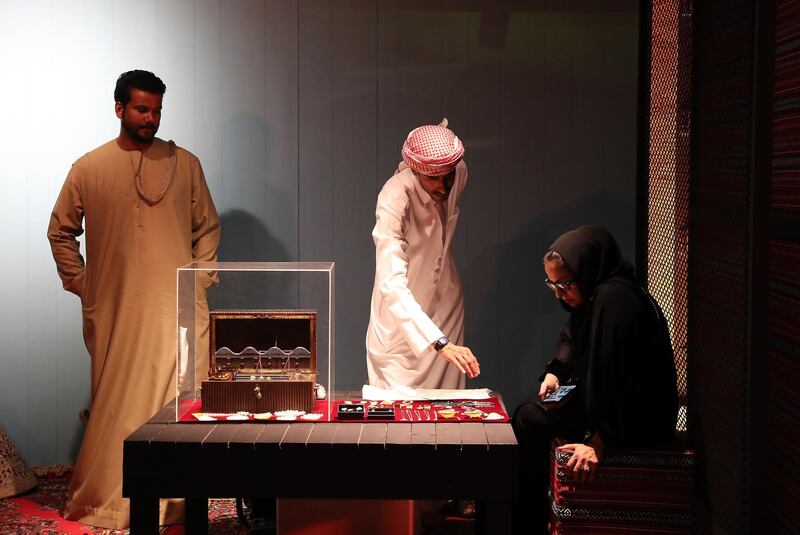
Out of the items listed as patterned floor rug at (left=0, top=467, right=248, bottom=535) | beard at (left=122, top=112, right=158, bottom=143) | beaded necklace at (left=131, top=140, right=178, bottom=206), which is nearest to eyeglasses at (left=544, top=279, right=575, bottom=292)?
patterned floor rug at (left=0, top=467, right=248, bottom=535)

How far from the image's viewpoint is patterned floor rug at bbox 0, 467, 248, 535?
4930 millimetres

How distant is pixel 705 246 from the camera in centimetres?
389

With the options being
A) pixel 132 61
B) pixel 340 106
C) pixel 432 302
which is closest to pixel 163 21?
pixel 132 61

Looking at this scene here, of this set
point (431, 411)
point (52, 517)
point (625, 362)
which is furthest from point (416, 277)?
point (52, 517)

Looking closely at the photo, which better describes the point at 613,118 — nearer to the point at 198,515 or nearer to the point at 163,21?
the point at 163,21

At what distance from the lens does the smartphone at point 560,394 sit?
14.0 feet

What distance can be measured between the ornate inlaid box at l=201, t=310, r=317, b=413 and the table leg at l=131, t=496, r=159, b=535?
15.7 inches

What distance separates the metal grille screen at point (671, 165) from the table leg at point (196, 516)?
6.48ft

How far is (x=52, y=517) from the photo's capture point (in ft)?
16.9

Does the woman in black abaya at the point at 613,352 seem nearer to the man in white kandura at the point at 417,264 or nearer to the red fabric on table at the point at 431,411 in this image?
the red fabric on table at the point at 431,411

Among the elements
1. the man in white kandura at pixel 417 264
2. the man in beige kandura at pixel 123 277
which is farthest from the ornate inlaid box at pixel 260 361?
the man in beige kandura at pixel 123 277

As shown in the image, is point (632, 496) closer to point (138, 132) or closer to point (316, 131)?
point (138, 132)

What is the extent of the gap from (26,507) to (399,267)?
→ 2379 millimetres

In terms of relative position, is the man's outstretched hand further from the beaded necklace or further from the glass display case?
the beaded necklace
